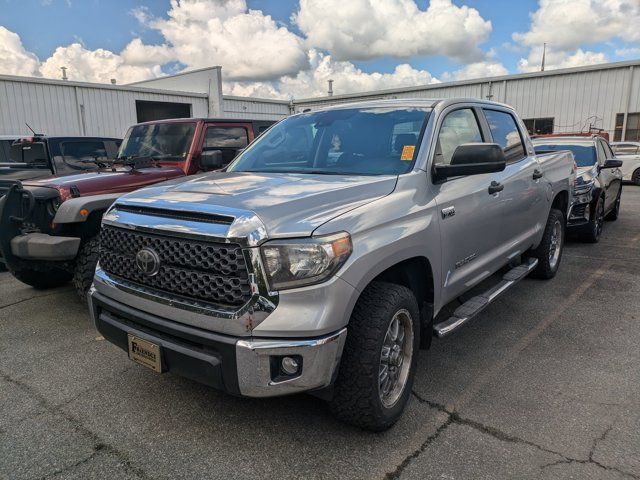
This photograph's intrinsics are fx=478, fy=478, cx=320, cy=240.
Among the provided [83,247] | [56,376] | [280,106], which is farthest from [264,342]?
[280,106]

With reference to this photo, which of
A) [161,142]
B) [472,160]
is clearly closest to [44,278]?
[161,142]

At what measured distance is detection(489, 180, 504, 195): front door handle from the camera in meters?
3.79

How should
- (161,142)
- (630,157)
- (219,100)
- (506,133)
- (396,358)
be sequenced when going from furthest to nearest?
1. (219,100)
2. (630,157)
3. (161,142)
4. (506,133)
5. (396,358)

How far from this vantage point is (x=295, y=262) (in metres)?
2.27

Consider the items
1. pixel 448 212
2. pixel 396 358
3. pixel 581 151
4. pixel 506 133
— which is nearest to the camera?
pixel 396 358

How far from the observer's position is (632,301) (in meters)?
5.04

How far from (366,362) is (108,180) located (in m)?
3.87

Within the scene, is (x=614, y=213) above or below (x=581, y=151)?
below

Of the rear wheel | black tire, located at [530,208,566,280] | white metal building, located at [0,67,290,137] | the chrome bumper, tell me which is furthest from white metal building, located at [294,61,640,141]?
the chrome bumper

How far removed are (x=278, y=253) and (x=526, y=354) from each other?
100 inches

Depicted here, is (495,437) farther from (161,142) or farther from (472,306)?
(161,142)

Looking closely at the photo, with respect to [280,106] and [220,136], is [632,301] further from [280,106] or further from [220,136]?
[280,106]

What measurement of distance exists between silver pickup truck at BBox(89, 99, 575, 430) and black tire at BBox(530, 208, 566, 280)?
1.81 metres

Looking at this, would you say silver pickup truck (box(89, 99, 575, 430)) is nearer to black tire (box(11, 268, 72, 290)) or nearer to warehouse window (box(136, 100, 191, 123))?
black tire (box(11, 268, 72, 290))
